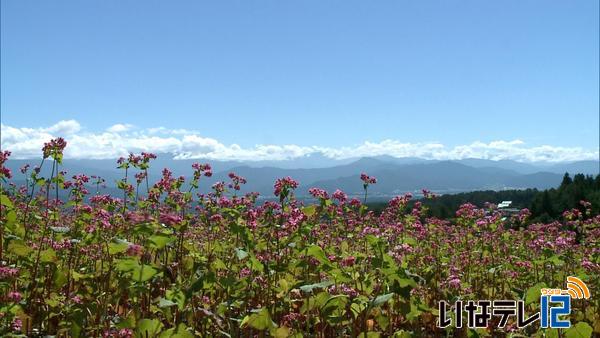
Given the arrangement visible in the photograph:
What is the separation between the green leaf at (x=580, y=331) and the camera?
521 cm

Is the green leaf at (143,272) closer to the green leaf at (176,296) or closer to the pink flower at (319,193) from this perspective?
the green leaf at (176,296)

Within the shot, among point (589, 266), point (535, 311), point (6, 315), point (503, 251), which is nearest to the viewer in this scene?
point (6, 315)

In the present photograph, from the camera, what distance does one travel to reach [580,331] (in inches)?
207

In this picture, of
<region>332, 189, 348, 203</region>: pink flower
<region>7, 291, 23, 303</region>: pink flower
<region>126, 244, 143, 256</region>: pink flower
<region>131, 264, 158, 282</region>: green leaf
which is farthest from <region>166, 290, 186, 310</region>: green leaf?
<region>332, 189, 348, 203</region>: pink flower

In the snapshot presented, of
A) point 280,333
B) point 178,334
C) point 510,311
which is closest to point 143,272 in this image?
point 178,334

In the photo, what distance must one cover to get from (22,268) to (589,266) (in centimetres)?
903

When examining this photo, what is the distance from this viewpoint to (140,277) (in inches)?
173

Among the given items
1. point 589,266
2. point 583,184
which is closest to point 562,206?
point 583,184

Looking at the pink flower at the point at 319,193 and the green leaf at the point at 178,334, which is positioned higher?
the pink flower at the point at 319,193

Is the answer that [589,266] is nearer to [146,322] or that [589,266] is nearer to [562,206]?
[146,322]

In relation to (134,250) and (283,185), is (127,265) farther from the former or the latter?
(283,185)

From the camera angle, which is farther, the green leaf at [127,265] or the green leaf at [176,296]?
the green leaf at [176,296]

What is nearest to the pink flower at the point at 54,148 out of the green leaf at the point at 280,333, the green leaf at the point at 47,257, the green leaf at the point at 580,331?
the green leaf at the point at 47,257

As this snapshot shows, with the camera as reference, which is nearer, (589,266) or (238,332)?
(238,332)
